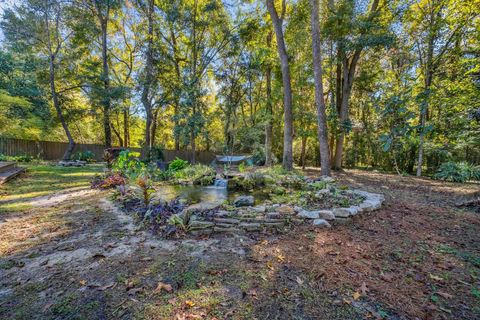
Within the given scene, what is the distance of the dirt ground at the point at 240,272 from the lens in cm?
135

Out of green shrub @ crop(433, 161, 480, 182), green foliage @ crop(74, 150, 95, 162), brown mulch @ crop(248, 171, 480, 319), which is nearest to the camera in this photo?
brown mulch @ crop(248, 171, 480, 319)

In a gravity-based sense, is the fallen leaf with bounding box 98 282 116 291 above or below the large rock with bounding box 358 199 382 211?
below

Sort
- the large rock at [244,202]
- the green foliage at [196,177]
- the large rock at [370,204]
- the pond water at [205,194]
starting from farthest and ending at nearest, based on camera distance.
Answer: the green foliage at [196,177]
the pond water at [205,194]
the large rock at [244,202]
the large rock at [370,204]

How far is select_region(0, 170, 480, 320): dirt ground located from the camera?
53.1 inches

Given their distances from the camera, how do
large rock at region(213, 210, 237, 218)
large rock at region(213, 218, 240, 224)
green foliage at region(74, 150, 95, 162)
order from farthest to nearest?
1. green foliage at region(74, 150, 95, 162)
2. large rock at region(213, 210, 237, 218)
3. large rock at region(213, 218, 240, 224)

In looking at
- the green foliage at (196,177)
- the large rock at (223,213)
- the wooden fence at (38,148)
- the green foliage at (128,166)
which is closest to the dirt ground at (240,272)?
the large rock at (223,213)

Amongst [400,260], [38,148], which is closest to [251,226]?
[400,260]

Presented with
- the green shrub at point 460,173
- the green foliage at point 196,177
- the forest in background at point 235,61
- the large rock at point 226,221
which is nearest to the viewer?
the large rock at point 226,221

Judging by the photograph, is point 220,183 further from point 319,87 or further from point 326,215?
point 319,87

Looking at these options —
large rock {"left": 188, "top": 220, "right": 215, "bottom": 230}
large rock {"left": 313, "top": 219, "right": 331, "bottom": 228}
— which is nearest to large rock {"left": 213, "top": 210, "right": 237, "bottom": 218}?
large rock {"left": 188, "top": 220, "right": 215, "bottom": 230}

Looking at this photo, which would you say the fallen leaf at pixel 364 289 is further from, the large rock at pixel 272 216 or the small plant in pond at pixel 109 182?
the small plant in pond at pixel 109 182

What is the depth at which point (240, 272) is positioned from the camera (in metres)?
1.74

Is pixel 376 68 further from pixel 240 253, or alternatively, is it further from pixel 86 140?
pixel 86 140

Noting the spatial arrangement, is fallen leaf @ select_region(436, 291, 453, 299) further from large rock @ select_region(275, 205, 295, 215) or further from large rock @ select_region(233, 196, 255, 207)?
large rock @ select_region(233, 196, 255, 207)
